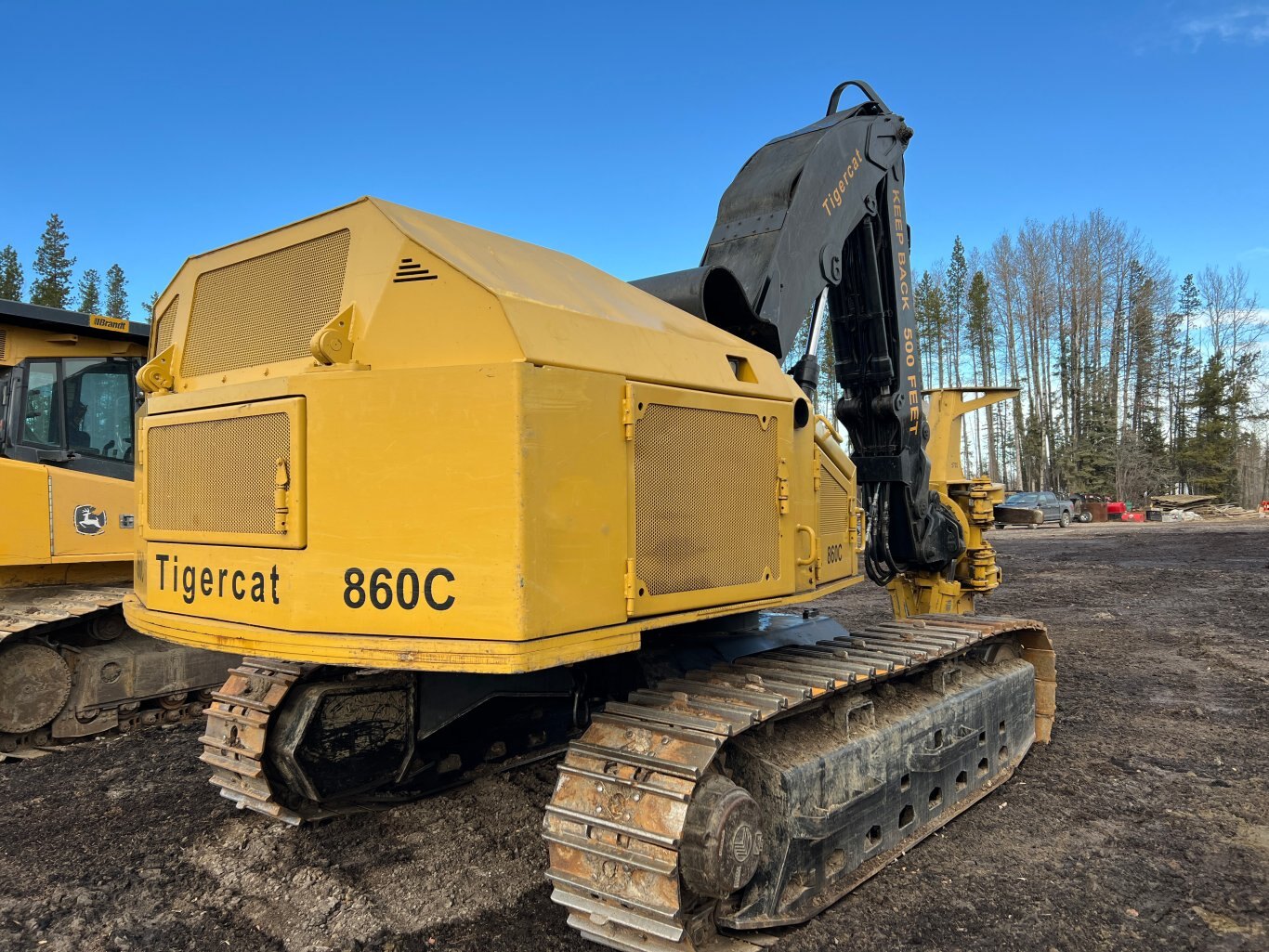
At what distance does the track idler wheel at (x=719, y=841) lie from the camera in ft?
9.84

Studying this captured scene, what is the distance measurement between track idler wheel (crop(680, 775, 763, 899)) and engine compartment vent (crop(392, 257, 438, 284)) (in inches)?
81.4

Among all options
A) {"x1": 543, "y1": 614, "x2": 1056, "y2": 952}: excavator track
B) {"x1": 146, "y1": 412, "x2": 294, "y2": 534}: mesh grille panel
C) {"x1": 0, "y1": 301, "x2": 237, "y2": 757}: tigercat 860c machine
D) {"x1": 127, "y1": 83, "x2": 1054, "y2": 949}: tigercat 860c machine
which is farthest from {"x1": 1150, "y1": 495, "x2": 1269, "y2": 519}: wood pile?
{"x1": 146, "y1": 412, "x2": 294, "y2": 534}: mesh grille panel

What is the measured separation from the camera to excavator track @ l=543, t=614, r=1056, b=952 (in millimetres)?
3002

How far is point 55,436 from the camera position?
7.00 metres

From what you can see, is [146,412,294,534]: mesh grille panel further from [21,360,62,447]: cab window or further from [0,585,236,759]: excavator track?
[21,360,62,447]: cab window

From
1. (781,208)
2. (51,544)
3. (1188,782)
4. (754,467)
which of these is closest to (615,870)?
(754,467)

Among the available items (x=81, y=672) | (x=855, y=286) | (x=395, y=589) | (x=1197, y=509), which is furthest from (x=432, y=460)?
(x=1197, y=509)

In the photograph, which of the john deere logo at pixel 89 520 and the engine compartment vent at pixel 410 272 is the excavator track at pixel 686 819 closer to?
the engine compartment vent at pixel 410 272

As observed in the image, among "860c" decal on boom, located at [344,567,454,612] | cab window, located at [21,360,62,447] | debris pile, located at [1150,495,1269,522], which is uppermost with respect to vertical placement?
cab window, located at [21,360,62,447]

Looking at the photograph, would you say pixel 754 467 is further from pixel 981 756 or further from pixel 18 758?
pixel 18 758

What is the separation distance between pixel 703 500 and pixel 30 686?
574 cm

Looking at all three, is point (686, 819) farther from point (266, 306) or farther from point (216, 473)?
point (266, 306)

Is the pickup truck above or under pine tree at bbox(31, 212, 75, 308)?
under

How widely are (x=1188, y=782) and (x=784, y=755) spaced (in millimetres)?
3168
